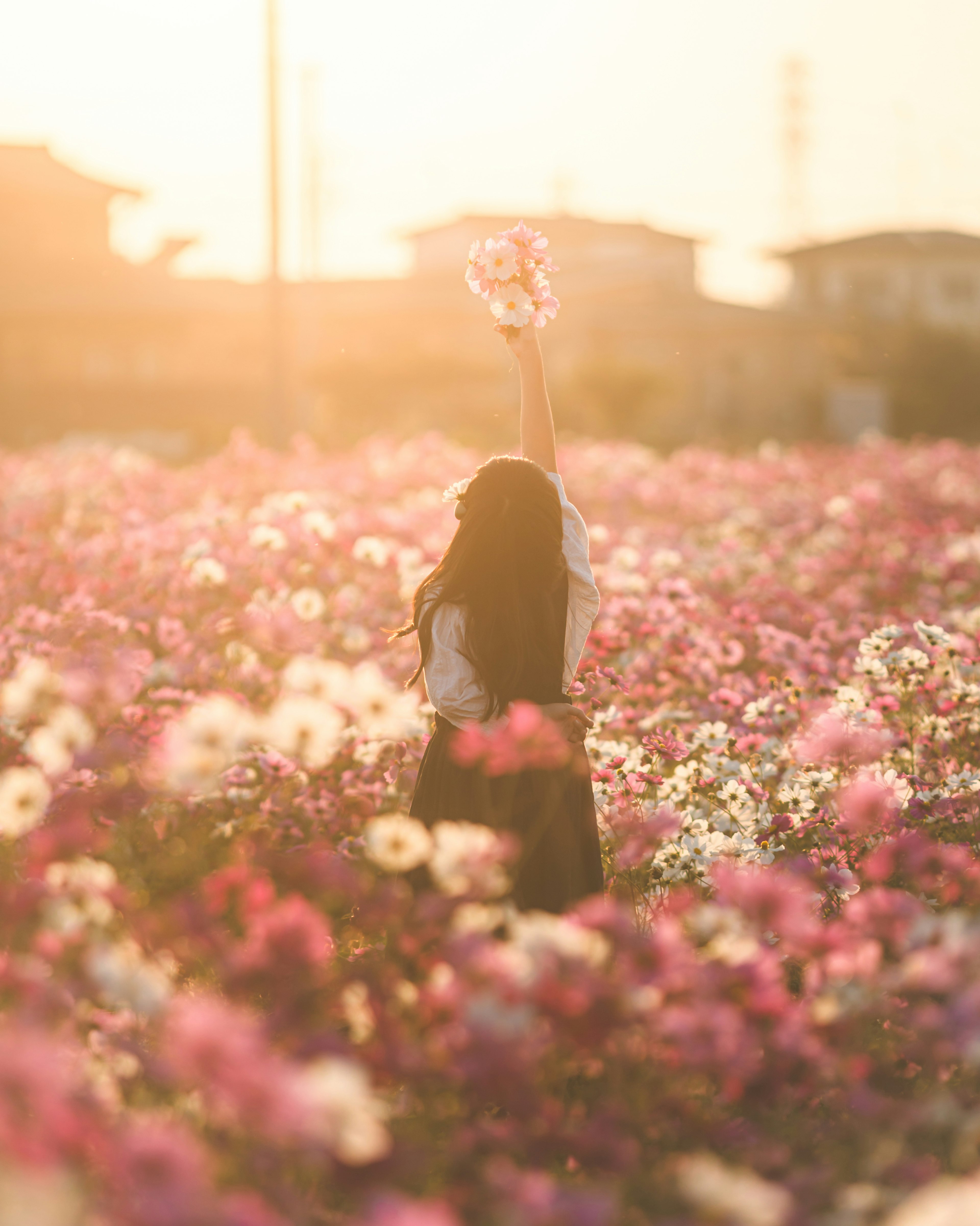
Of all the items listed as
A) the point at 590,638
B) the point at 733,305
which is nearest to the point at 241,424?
the point at 733,305

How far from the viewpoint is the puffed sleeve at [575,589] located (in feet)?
10.8

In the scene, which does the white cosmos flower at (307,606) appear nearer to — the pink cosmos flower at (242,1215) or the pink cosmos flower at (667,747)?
the pink cosmos flower at (667,747)

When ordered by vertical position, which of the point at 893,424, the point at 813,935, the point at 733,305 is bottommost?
the point at 893,424

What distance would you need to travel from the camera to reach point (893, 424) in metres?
38.4

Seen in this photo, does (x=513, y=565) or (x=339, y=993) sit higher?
(x=513, y=565)

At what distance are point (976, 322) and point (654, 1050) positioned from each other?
5069 cm

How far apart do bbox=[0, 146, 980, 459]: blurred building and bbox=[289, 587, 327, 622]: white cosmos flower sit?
20322 millimetres

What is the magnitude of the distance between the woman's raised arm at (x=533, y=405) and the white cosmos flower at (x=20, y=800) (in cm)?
164

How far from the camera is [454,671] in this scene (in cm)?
320

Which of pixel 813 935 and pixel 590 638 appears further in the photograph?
pixel 590 638

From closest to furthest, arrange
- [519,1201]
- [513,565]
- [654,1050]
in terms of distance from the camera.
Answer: [519,1201] → [654,1050] → [513,565]

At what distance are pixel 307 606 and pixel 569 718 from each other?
272 centimetres

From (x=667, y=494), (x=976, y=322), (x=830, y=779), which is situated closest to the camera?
(x=830, y=779)

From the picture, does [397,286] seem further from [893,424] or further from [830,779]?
[830,779]
